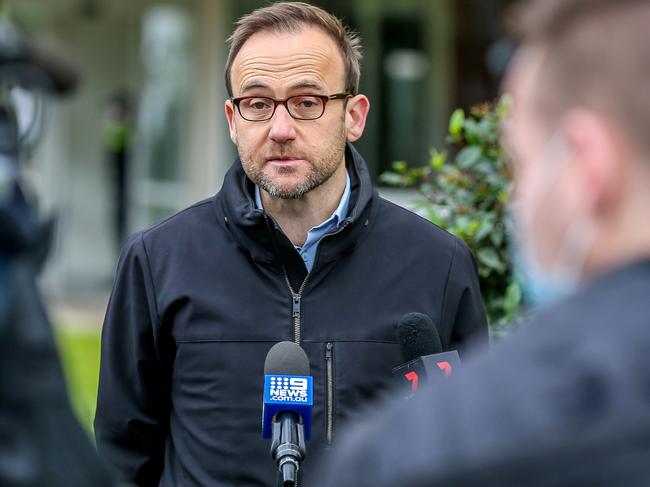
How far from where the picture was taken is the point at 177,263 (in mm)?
3684

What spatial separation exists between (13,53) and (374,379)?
2.01 metres

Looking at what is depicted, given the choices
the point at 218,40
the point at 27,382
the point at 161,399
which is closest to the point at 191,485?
the point at 161,399

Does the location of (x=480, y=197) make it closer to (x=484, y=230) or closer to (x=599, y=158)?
(x=484, y=230)

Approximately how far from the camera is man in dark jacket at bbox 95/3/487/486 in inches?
138

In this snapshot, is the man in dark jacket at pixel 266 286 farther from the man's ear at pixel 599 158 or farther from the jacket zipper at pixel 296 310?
the man's ear at pixel 599 158

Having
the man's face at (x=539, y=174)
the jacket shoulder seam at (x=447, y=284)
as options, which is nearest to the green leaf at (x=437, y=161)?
the jacket shoulder seam at (x=447, y=284)

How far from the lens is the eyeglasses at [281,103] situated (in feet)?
12.4

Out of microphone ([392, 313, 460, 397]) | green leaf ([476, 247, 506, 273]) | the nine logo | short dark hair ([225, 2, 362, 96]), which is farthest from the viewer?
green leaf ([476, 247, 506, 273])

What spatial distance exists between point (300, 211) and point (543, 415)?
94.4 inches

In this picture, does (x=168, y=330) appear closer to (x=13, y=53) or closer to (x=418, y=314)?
(x=418, y=314)

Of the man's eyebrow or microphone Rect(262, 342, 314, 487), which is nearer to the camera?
microphone Rect(262, 342, 314, 487)

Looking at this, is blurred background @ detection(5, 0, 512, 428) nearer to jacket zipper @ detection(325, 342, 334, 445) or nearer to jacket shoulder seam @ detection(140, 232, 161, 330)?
jacket shoulder seam @ detection(140, 232, 161, 330)

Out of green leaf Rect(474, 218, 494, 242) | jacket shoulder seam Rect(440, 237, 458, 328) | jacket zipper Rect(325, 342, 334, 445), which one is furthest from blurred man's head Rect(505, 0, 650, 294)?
green leaf Rect(474, 218, 494, 242)

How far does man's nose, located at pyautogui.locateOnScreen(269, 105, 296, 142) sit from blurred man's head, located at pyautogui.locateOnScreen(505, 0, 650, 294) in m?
2.09
